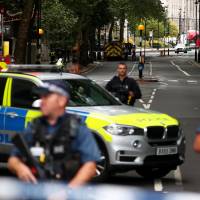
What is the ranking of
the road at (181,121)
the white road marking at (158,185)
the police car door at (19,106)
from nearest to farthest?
the white road marking at (158,185) < the police car door at (19,106) < the road at (181,121)

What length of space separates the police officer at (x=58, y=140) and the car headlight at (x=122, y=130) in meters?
5.32

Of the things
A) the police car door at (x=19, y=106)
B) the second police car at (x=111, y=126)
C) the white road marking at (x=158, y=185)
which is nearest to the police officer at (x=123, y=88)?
the second police car at (x=111, y=126)

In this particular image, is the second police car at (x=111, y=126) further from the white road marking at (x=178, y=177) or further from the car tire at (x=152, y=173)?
the white road marking at (x=178, y=177)

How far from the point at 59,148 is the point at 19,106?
605 centimetres

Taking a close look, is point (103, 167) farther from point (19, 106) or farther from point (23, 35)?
point (23, 35)

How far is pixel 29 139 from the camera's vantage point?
5.61 m

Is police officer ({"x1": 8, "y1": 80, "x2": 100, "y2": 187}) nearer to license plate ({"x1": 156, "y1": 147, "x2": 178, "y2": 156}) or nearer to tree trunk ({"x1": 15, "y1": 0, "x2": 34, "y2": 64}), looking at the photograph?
license plate ({"x1": 156, "y1": 147, "x2": 178, "y2": 156})

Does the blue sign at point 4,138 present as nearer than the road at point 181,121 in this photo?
Yes

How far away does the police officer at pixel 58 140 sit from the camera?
5.44 m

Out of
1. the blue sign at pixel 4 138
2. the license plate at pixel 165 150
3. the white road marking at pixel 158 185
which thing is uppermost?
the blue sign at pixel 4 138

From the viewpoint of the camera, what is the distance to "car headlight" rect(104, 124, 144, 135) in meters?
11.0

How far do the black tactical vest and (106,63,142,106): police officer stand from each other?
8515 millimetres

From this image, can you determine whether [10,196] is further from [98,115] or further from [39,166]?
[98,115]

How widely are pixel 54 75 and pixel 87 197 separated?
7553mm
